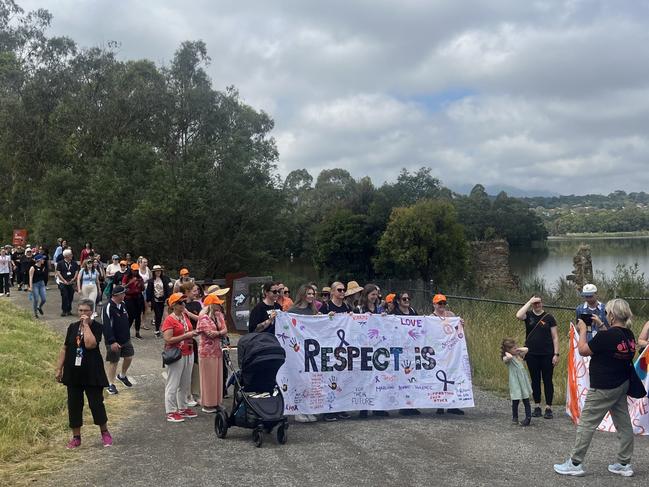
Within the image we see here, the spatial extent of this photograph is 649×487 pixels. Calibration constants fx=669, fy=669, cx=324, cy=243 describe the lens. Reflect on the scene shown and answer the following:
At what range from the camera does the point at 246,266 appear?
36.4m

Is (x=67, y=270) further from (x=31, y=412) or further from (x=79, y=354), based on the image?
(x=79, y=354)

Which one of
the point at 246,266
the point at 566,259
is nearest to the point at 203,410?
the point at 246,266

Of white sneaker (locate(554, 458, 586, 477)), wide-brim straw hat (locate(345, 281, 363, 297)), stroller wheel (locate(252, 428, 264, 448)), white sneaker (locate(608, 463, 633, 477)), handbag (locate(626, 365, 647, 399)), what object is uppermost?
wide-brim straw hat (locate(345, 281, 363, 297))

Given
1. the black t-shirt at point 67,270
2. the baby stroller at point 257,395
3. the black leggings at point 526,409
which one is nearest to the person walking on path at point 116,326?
the baby stroller at point 257,395

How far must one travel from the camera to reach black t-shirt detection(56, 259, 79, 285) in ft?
55.6

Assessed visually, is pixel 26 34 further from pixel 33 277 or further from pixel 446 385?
pixel 446 385

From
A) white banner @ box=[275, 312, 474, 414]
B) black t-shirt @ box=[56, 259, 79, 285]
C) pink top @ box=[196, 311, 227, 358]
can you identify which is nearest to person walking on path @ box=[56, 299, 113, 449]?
pink top @ box=[196, 311, 227, 358]

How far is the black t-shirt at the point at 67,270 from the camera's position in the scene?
16938 millimetres

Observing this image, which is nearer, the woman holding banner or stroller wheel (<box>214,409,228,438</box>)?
the woman holding banner

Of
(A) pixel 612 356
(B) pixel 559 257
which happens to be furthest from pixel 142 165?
(B) pixel 559 257

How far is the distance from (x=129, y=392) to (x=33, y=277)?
796 cm

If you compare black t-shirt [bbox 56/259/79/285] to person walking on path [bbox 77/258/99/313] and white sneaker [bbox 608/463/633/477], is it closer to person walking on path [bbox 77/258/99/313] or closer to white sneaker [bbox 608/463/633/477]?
person walking on path [bbox 77/258/99/313]

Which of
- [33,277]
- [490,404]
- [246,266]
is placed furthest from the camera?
[246,266]

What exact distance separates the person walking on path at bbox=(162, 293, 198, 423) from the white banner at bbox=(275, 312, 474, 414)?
1.26 m
